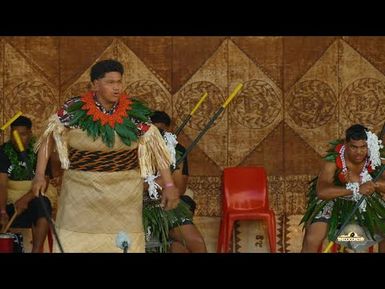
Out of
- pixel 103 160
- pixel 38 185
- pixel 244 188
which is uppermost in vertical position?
pixel 244 188

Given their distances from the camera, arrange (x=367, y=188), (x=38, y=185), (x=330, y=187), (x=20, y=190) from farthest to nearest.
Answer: (x=20, y=190), (x=330, y=187), (x=367, y=188), (x=38, y=185)

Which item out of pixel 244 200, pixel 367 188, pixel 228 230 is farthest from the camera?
pixel 244 200

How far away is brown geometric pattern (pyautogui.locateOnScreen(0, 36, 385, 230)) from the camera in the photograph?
40.4ft

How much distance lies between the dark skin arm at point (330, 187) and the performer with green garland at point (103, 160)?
5.93 ft

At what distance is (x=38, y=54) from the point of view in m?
12.3

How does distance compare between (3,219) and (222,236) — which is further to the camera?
(222,236)

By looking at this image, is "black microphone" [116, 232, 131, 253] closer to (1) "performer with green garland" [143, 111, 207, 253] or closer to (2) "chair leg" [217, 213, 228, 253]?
(1) "performer with green garland" [143, 111, 207, 253]

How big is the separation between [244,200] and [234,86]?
3.69ft

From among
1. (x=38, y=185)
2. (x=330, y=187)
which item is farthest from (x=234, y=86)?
(x=38, y=185)

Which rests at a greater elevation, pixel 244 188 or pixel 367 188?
pixel 244 188

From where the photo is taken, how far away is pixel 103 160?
922cm

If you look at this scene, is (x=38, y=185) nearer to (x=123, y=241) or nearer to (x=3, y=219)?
(x=123, y=241)

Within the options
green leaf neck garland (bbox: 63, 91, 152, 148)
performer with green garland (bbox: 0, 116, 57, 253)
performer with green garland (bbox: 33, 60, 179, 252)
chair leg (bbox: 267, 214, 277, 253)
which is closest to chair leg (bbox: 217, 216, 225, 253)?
chair leg (bbox: 267, 214, 277, 253)

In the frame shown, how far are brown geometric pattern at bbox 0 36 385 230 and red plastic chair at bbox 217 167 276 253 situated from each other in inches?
20.7
